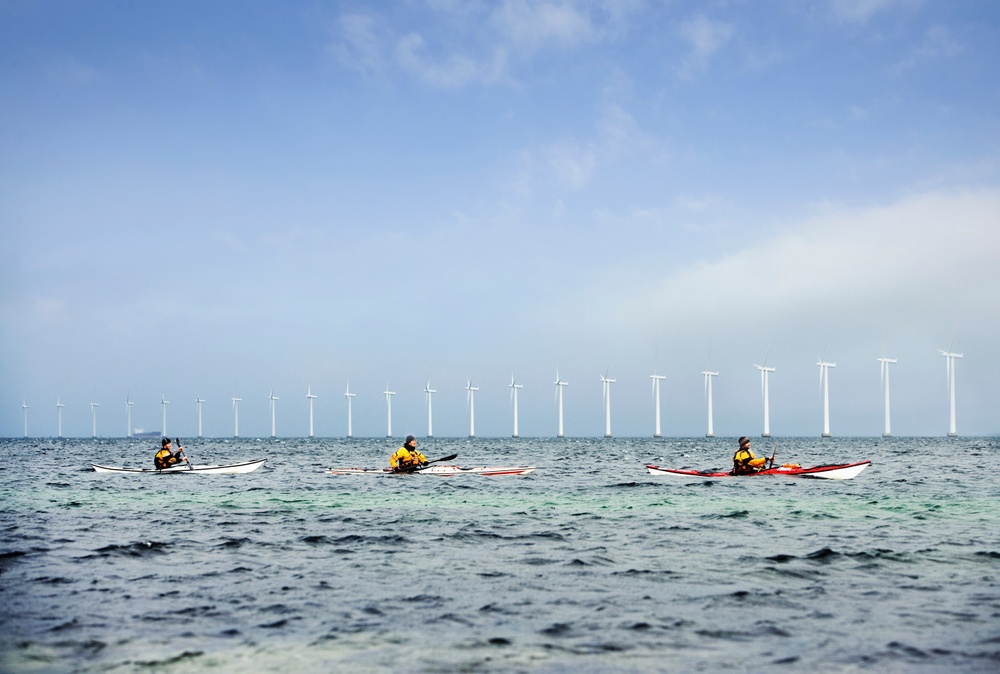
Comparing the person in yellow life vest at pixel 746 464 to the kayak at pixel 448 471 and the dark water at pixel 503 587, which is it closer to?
the dark water at pixel 503 587

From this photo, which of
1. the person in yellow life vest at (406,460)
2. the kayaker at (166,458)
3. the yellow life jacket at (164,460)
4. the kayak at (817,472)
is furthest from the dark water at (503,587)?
the yellow life jacket at (164,460)

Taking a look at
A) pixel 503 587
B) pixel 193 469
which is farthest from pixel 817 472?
pixel 193 469

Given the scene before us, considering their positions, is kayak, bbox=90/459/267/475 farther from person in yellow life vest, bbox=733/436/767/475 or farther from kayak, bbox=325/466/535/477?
person in yellow life vest, bbox=733/436/767/475

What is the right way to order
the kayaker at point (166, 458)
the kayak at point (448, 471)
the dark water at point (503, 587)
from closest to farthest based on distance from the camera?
the dark water at point (503, 587)
the kayak at point (448, 471)
the kayaker at point (166, 458)

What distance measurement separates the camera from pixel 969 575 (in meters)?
14.2

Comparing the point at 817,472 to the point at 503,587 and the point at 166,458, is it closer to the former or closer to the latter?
the point at 503,587

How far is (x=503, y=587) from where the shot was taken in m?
13.5

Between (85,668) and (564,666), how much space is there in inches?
193

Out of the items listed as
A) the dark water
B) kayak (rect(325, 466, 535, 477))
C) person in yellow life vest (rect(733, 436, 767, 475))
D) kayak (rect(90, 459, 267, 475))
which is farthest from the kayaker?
person in yellow life vest (rect(733, 436, 767, 475))

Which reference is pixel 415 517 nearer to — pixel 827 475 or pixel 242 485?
pixel 242 485

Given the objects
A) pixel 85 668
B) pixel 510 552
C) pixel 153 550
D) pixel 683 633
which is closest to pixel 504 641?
pixel 683 633

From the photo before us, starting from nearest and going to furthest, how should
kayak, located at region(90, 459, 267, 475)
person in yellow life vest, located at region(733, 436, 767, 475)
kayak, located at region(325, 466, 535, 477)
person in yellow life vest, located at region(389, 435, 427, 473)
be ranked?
person in yellow life vest, located at region(733, 436, 767, 475)
person in yellow life vest, located at region(389, 435, 427, 473)
kayak, located at region(325, 466, 535, 477)
kayak, located at region(90, 459, 267, 475)

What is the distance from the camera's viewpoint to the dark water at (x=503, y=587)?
955 cm

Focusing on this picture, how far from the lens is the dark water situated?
31.3 ft
